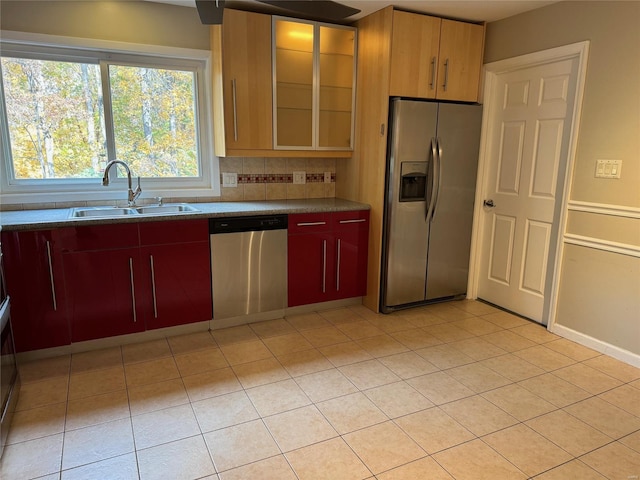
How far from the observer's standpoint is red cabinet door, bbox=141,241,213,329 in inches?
110

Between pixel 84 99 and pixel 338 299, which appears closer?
pixel 84 99

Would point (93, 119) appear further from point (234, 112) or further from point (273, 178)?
point (273, 178)

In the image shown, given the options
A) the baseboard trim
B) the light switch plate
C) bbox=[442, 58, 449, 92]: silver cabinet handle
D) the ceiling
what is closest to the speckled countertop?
bbox=[442, 58, 449, 92]: silver cabinet handle

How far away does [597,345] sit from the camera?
2840 millimetres

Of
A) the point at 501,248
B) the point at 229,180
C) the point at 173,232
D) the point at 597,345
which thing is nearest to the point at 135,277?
the point at 173,232

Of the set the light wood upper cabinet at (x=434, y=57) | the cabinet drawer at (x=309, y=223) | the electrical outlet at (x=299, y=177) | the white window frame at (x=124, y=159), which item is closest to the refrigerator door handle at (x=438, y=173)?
the light wood upper cabinet at (x=434, y=57)

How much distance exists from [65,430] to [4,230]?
1.15 m

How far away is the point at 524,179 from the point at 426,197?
0.76 meters

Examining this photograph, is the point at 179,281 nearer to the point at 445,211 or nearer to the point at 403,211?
the point at 403,211

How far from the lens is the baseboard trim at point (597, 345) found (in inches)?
105

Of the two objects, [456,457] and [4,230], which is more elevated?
[4,230]

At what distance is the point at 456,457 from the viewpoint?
6.03ft

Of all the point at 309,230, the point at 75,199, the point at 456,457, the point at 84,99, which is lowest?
the point at 456,457

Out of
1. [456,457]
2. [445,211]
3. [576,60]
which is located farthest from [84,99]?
[576,60]
